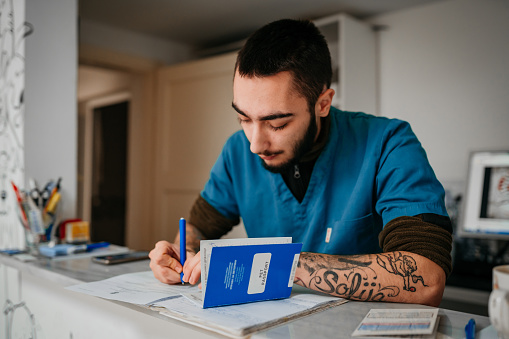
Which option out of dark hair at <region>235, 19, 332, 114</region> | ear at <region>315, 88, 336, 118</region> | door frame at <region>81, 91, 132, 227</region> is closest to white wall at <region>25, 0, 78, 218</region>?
dark hair at <region>235, 19, 332, 114</region>

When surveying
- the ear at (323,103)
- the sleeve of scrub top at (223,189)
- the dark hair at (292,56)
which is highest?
the dark hair at (292,56)

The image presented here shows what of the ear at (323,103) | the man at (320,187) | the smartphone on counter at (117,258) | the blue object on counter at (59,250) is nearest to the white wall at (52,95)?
the blue object on counter at (59,250)

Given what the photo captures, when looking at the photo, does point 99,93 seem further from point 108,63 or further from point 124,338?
point 124,338

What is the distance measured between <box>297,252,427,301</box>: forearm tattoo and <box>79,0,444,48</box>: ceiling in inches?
90.7

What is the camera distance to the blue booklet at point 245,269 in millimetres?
782

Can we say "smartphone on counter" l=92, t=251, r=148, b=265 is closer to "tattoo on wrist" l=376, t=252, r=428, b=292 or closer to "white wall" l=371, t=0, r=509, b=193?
"tattoo on wrist" l=376, t=252, r=428, b=292

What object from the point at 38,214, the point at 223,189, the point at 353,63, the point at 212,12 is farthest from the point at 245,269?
the point at 212,12

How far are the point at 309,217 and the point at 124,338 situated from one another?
1.84 ft

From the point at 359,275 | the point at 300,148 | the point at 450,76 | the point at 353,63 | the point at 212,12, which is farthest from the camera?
the point at 212,12

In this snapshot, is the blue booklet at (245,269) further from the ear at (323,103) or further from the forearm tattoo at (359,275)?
the ear at (323,103)

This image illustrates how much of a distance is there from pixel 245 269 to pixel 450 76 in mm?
2429

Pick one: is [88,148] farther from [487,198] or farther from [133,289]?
[133,289]

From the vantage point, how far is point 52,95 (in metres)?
1.95

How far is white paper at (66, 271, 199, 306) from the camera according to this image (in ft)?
2.89
